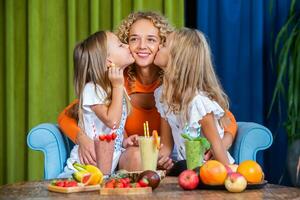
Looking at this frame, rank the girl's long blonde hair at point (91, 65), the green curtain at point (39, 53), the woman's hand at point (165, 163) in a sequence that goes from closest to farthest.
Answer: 1. the woman's hand at point (165, 163)
2. the girl's long blonde hair at point (91, 65)
3. the green curtain at point (39, 53)

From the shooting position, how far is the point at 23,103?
3824 mm

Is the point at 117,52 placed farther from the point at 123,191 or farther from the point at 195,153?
the point at 123,191

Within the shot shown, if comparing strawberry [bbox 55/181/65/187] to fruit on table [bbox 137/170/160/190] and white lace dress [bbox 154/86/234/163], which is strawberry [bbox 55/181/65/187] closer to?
fruit on table [bbox 137/170/160/190]

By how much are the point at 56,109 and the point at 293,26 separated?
4.58ft

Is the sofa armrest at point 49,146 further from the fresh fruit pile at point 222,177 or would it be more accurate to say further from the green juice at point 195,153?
the fresh fruit pile at point 222,177

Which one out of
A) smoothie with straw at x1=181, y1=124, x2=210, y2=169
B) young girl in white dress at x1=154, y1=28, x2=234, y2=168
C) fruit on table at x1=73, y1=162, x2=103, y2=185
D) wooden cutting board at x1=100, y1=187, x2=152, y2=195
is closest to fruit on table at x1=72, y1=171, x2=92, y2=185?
fruit on table at x1=73, y1=162, x2=103, y2=185

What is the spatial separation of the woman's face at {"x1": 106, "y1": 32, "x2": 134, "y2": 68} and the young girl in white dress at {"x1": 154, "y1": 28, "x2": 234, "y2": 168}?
8.8 inches

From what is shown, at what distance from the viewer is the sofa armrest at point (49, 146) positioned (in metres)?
2.85

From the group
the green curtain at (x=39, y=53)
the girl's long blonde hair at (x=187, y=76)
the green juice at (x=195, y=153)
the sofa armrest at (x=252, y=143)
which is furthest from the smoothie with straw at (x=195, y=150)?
the green curtain at (x=39, y=53)

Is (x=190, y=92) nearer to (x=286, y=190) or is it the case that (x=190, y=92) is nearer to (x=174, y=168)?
(x=174, y=168)

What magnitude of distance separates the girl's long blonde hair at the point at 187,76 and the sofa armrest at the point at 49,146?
0.51m

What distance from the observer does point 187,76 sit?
2783 millimetres

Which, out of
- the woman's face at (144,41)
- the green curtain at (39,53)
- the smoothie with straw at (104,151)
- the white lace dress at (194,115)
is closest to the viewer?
the smoothie with straw at (104,151)

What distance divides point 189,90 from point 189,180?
77cm
